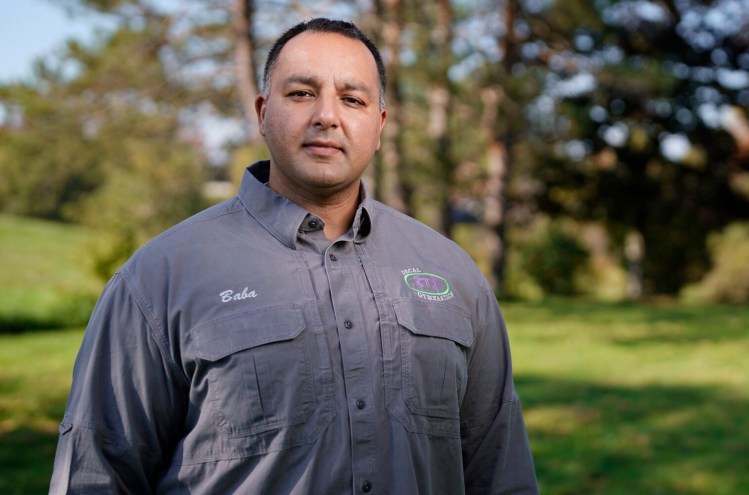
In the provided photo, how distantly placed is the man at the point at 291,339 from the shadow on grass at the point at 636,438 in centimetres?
409

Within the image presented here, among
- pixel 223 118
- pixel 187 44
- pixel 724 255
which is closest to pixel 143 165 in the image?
pixel 223 118

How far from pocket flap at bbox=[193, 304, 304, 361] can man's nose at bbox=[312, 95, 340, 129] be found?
0.44 m

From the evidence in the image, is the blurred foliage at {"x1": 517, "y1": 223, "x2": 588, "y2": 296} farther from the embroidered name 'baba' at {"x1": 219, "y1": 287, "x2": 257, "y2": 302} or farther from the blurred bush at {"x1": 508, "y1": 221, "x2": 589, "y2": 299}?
the embroidered name 'baba' at {"x1": 219, "y1": 287, "x2": 257, "y2": 302}

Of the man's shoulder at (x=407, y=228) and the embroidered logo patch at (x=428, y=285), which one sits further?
the man's shoulder at (x=407, y=228)

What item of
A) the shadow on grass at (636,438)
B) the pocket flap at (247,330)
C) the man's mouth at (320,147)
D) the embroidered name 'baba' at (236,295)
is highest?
the man's mouth at (320,147)

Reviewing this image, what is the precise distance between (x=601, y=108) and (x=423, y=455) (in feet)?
73.7

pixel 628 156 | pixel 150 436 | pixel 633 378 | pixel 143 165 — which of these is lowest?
pixel 633 378

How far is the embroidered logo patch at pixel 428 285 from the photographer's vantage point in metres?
2.28

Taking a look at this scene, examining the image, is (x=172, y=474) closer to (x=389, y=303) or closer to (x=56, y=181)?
(x=389, y=303)

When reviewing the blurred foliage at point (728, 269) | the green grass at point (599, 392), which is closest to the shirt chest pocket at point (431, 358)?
the green grass at point (599, 392)

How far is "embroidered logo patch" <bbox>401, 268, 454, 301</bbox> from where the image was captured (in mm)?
2277

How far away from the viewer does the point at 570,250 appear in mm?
23203

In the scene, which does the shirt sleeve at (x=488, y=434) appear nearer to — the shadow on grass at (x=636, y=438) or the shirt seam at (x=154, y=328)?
the shirt seam at (x=154, y=328)

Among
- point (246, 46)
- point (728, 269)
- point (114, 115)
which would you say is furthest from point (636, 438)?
point (728, 269)
